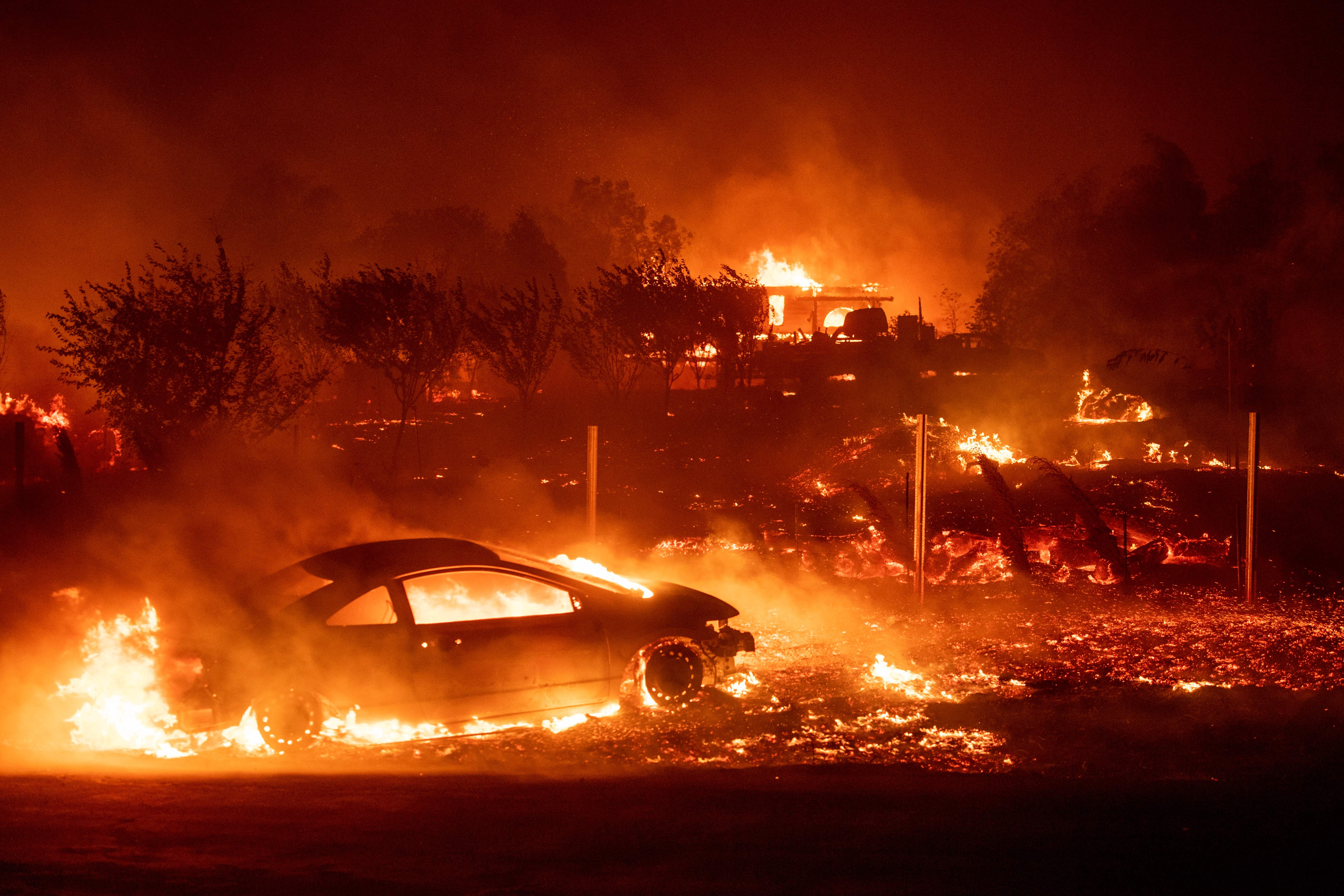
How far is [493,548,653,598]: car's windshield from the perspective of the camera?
21.1 ft

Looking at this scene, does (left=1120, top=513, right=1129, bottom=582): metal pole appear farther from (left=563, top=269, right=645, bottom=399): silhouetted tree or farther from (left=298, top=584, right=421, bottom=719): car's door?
(left=563, top=269, right=645, bottom=399): silhouetted tree

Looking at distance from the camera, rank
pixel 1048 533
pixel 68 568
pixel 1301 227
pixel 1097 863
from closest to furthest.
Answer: pixel 1097 863
pixel 68 568
pixel 1048 533
pixel 1301 227

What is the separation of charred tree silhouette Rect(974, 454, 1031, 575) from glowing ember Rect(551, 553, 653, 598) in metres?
6.17

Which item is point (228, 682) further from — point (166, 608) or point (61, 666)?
point (61, 666)

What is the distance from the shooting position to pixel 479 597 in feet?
19.8

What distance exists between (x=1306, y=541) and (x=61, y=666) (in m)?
14.4

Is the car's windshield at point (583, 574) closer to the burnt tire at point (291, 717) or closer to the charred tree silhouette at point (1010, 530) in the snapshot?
the burnt tire at point (291, 717)

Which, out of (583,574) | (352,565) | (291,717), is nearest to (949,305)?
(583,574)

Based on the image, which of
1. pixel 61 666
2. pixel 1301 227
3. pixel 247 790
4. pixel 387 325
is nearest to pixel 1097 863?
pixel 247 790

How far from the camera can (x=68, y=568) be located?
1091 centimetres

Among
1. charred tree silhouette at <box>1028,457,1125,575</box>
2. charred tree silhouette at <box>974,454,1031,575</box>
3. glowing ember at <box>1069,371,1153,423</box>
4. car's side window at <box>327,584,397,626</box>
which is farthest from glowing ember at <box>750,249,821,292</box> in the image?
car's side window at <box>327,584,397,626</box>

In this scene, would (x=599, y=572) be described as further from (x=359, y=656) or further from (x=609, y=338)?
(x=609, y=338)

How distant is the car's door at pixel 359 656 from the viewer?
559cm

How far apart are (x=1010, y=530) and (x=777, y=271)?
50507 millimetres
